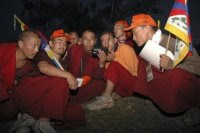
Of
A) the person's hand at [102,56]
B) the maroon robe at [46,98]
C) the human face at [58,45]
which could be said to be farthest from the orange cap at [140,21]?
the maroon robe at [46,98]

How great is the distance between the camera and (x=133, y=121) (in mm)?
3684

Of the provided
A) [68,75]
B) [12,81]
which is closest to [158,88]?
[68,75]

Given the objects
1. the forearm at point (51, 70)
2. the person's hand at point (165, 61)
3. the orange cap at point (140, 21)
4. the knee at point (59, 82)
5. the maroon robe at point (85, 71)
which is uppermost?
the orange cap at point (140, 21)

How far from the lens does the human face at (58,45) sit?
13.9ft

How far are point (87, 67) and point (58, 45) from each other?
2.36 feet

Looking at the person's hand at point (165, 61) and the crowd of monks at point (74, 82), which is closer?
the crowd of monks at point (74, 82)

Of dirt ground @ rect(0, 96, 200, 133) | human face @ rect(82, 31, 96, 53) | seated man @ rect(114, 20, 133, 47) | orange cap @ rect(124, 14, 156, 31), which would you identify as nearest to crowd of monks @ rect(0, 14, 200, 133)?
orange cap @ rect(124, 14, 156, 31)

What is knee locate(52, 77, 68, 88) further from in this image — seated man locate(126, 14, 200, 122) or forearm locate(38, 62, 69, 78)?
seated man locate(126, 14, 200, 122)

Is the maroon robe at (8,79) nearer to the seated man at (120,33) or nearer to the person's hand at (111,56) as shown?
the person's hand at (111,56)

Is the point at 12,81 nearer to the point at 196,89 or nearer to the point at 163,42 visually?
the point at 163,42

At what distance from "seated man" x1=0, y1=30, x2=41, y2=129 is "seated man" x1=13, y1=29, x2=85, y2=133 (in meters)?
0.18

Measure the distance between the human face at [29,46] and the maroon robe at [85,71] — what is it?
2.73ft

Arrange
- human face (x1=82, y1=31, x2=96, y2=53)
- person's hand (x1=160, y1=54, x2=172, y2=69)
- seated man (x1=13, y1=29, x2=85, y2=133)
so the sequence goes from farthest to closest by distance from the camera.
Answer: human face (x1=82, y1=31, x2=96, y2=53) → person's hand (x1=160, y1=54, x2=172, y2=69) → seated man (x1=13, y1=29, x2=85, y2=133)

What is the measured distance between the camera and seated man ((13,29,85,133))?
10.3 feet
